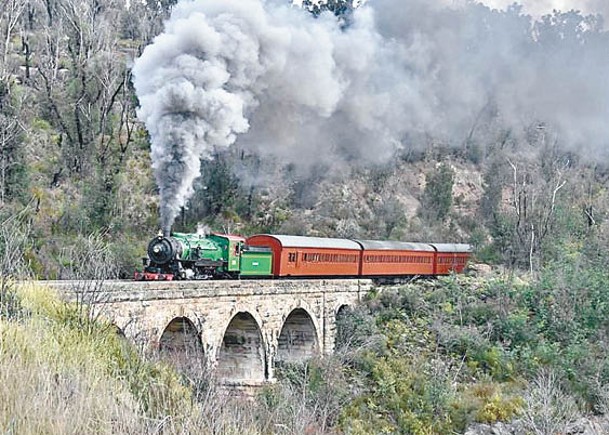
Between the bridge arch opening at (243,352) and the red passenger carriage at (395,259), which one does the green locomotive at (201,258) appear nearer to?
the bridge arch opening at (243,352)

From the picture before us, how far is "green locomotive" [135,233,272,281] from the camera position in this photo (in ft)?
56.1

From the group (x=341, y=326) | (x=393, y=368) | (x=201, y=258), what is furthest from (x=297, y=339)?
(x=201, y=258)

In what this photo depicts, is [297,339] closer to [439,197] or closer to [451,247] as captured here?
[451,247]

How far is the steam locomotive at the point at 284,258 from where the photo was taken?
56.7 ft

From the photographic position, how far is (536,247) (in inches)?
1230

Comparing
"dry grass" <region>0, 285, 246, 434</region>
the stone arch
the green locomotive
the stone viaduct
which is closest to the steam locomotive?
the green locomotive

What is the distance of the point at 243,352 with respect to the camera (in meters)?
18.9

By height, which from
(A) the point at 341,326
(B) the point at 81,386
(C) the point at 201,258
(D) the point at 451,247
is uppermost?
(D) the point at 451,247

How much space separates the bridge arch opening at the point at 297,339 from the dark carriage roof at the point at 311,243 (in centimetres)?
208

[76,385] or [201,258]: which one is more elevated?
[201,258]

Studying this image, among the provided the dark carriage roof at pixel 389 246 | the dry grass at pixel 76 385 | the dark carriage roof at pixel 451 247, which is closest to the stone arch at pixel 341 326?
the dark carriage roof at pixel 389 246

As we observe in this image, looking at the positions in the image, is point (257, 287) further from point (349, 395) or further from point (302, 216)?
point (302, 216)

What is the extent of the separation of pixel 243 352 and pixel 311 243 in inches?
196

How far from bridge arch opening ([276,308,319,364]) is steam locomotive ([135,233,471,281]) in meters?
1.40
